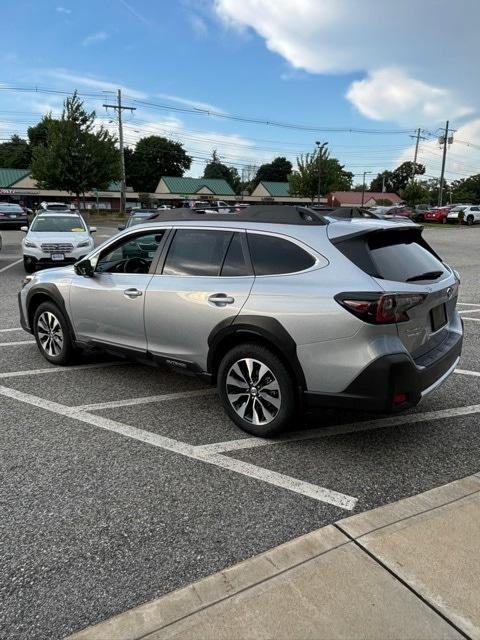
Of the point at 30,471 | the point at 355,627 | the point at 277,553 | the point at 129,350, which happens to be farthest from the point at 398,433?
the point at 30,471

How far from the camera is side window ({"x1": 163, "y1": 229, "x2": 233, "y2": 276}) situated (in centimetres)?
407

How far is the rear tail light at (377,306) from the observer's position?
10.5 ft

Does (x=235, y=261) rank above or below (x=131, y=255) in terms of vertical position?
above

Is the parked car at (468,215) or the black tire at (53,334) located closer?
the black tire at (53,334)

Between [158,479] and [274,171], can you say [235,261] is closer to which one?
[158,479]

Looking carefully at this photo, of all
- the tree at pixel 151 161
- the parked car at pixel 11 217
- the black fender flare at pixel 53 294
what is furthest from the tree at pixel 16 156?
the black fender flare at pixel 53 294

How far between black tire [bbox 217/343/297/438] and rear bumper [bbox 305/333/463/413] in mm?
183

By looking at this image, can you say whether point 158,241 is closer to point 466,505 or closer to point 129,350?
point 129,350

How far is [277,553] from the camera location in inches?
98.6

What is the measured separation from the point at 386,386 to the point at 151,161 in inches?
4024

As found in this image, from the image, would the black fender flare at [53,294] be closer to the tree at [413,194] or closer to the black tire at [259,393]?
the black tire at [259,393]

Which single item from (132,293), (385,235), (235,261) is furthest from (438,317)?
(132,293)

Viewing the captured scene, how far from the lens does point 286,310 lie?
3.49 m

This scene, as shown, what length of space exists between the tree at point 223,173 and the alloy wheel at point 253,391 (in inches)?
4855
